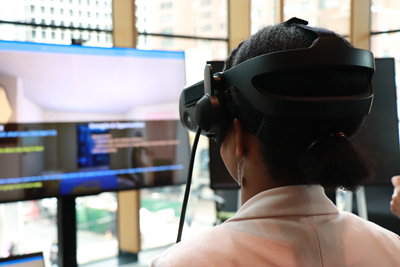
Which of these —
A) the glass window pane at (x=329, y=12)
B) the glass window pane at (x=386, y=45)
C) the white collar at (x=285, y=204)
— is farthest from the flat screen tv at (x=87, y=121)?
the glass window pane at (x=386, y=45)

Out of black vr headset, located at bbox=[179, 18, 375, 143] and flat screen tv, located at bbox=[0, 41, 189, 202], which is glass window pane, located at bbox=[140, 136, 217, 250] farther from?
black vr headset, located at bbox=[179, 18, 375, 143]

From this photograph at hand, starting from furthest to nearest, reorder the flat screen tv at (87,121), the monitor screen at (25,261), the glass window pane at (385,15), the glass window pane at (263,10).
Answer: the glass window pane at (385,15) < the glass window pane at (263,10) < the flat screen tv at (87,121) < the monitor screen at (25,261)

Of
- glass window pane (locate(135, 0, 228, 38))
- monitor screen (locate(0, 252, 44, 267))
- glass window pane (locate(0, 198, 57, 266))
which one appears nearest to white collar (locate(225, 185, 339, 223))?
monitor screen (locate(0, 252, 44, 267))

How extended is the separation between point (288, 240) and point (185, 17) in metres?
2.99

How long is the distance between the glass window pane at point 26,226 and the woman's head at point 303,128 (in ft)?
6.91


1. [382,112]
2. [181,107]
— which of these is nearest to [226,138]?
[181,107]

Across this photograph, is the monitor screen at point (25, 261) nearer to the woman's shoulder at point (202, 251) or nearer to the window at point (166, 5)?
the woman's shoulder at point (202, 251)

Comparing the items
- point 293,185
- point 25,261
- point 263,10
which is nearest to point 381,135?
point 293,185

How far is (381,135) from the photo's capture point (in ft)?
4.60

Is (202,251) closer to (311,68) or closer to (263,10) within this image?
(311,68)

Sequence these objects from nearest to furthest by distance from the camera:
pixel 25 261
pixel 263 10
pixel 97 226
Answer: pixel 25 261 < pixel 97 226 < pixel 263 10

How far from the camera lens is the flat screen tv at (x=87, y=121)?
1.32m

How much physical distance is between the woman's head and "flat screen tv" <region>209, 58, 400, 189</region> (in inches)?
32.1

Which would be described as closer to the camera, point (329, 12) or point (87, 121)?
point (87, 121)
